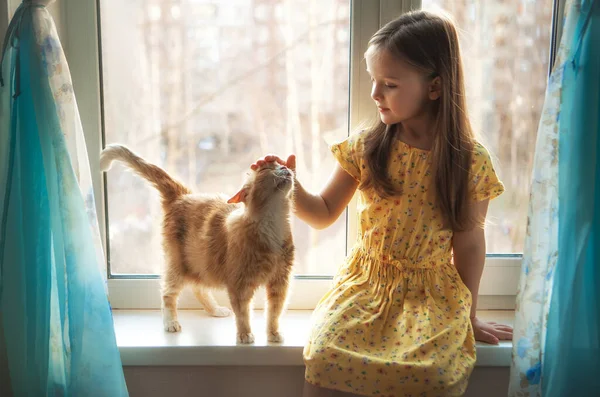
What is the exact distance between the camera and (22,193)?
996 millimetres

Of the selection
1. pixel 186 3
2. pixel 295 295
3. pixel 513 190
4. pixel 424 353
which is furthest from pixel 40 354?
pixel 513 190

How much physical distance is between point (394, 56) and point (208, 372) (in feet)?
2.59

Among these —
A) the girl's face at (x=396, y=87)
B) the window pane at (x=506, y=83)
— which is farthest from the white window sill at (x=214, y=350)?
the girl's face at (x=396, y=87)

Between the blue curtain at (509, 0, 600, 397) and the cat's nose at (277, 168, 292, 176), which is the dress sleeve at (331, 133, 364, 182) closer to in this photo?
the cat's nose at (277, 168, 292, 176)

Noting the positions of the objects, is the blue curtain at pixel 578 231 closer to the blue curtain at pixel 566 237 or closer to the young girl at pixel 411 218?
the blue curtain at pixel 566 237

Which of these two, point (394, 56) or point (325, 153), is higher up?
point (394, 56)

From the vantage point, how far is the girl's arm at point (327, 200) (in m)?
1.25

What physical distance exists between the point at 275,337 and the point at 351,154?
1.46 ft

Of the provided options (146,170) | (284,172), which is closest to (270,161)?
(284,172)

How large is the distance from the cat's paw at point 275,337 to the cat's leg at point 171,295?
0.74 ft

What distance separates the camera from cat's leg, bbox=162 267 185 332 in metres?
1.25

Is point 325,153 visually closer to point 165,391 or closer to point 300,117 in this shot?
point 300,117

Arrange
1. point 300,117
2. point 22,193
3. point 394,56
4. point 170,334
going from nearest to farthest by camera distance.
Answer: point 22,193 < point 394,56 < point 170,334 < point 300,117

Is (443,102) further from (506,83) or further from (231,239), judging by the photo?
(231,239)
